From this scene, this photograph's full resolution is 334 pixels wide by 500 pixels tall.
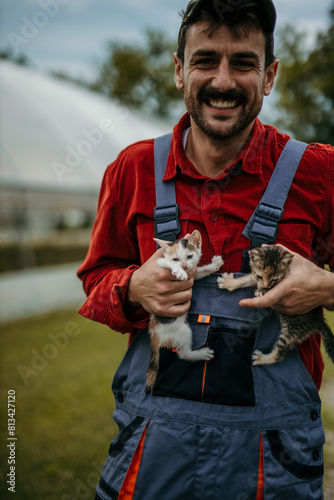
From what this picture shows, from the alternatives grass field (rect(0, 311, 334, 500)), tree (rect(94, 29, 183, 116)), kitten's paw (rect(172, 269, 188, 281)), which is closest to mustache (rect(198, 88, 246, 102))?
kitten's paw (rect(172, 269, 188, 281))

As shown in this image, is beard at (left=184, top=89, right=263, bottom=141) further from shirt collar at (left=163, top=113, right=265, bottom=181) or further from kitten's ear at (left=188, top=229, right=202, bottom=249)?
kitten's ear at (left=188, top=229, right=202, bottom=249)

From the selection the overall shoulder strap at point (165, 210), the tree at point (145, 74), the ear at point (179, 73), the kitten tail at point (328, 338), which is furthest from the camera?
the tree at point (145, 74)

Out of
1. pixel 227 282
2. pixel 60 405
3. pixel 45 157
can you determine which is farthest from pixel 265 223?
pixel 45 157

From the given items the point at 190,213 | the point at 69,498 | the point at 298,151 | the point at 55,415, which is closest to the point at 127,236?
the point at 190,213

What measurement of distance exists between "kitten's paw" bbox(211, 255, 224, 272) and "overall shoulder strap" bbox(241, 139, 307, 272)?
9 cm

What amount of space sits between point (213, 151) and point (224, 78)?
306mm

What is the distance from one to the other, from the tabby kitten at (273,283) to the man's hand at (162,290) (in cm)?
15

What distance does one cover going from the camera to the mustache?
1719 millimetres

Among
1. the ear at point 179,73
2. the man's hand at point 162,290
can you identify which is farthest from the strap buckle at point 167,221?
the ear at point 179,73

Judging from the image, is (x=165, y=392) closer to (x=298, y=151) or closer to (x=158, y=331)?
(x=158, y=331)

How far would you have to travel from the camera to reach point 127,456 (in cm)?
163

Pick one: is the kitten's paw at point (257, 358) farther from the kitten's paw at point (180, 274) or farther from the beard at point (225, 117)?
the beard at point (225, 117)

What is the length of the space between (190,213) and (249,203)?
9.8 inches

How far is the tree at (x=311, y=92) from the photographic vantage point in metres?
8.93
